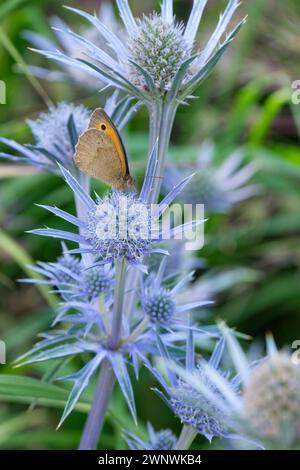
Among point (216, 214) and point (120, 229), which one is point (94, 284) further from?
point (216, 214)

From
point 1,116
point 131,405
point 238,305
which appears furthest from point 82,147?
point 1,116

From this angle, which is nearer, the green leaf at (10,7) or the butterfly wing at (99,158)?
the butterfly wing at (99,158)

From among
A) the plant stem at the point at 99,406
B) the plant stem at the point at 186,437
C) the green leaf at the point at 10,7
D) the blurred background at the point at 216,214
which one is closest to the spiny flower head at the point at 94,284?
the plant stem at the point at 99,406

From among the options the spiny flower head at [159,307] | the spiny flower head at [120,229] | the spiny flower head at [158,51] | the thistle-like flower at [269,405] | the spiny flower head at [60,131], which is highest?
the spiny flower head at [158,51]

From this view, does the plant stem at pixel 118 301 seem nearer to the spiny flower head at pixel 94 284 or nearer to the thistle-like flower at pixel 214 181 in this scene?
the spiny flower head at pixel 94 284

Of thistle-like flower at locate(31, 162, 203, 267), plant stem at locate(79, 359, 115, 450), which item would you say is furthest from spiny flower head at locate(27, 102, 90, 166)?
plant stem at locate(79, 359, 115, 450)

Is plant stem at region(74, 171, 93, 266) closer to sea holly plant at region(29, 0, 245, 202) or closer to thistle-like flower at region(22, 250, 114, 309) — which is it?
thistle-like flower at region(22, 250, 114, 309)
